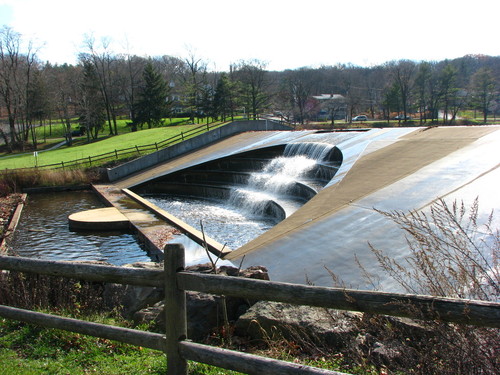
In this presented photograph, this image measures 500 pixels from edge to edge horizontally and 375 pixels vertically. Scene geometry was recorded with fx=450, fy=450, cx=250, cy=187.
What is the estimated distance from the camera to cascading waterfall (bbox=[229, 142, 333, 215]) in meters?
16.4

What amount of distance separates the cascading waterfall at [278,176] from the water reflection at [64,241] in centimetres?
445

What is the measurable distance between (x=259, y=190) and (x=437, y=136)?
6900 millimetres

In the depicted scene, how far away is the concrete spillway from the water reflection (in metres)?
4.39

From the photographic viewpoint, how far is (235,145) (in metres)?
26.0

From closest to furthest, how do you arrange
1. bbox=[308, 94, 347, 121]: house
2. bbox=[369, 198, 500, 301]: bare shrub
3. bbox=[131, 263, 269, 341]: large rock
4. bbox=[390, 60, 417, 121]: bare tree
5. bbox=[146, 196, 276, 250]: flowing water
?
bbox=[369, 198, 500, 301]: bare shrub → bbox=[131, 263, 269, 341]: large rock → bbox=[146, 196, 276, 250]: flowing water → bbox=[390, 60, 417, 121]: bare tree → bbox=[308, 94, 347, 121]: house

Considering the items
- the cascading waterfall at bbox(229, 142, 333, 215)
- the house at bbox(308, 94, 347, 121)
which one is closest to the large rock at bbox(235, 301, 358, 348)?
the cascading waterfall at bbox(229, 142, 333, 215)

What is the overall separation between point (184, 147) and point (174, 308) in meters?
25.8

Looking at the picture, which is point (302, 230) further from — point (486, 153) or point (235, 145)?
point (235, 145)

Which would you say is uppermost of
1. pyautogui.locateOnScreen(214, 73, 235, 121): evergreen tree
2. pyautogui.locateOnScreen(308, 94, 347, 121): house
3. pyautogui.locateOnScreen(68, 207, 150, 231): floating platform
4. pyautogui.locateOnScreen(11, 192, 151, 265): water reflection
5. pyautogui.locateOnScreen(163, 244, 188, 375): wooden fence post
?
pyautogui.locateOnScreen(214, 73, 235, 121): evergreen tree

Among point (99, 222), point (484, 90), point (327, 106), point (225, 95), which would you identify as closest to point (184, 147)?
point (99, 222)

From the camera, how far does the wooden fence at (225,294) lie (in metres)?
2.50

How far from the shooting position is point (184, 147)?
28.6 meters

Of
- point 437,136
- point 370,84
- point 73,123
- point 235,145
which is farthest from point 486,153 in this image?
point 370,84

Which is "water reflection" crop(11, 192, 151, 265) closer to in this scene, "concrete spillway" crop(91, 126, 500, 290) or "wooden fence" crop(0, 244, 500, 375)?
"concrete spillway" crop(91, 126, 500, 290)
